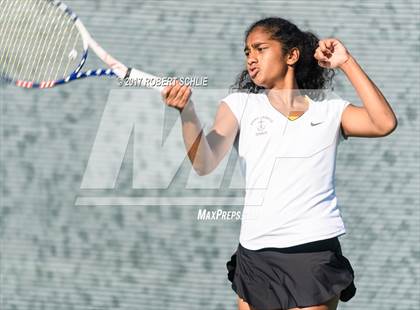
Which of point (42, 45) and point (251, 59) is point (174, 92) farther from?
point (42, 45)

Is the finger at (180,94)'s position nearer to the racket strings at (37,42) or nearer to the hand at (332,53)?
the hand at (332,53)

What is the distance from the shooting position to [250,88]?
3854mm

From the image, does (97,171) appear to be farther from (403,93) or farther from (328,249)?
(328,249)

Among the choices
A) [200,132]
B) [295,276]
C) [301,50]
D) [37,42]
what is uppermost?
[301,50]

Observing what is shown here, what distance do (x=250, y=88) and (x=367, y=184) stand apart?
6.47 ft

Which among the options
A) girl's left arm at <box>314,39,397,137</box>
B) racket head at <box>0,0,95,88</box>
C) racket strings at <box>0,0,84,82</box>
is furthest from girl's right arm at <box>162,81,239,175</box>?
racket strings at <box>0,0,84,82</box>

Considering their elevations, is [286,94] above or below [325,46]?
below

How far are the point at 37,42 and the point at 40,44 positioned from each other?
0.09 m

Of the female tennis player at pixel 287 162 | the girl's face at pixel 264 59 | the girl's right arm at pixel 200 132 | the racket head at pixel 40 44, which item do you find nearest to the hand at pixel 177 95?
the girl's right arm at pixel 200 132

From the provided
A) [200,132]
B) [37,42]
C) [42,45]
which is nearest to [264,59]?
[200,132]

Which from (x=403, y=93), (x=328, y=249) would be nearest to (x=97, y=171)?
(x=403, y=93)

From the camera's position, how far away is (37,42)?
5027mm

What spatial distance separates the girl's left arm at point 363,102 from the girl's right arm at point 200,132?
39 cm

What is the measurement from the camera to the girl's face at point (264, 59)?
358 centimetres
